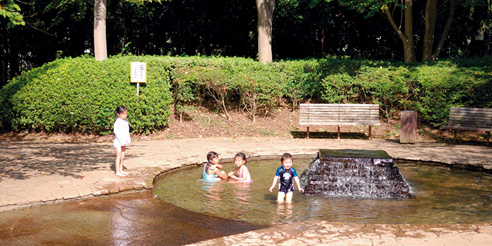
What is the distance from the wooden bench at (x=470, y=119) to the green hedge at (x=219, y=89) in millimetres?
1122

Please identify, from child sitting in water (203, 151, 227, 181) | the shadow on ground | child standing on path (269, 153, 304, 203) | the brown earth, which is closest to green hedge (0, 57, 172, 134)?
the brown earth

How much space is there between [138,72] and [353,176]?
7716mm

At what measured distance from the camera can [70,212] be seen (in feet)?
21.4

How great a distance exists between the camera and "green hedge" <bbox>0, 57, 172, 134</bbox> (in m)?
13.5

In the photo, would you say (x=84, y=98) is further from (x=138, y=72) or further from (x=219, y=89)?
(x=219, y=89)

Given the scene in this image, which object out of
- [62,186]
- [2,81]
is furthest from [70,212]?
[2,81]

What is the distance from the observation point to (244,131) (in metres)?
15.2

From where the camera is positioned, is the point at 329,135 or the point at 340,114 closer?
the point at 340,114

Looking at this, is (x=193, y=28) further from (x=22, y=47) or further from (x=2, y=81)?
(x=2, y=81)

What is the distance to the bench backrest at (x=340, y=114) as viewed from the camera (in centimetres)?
1442

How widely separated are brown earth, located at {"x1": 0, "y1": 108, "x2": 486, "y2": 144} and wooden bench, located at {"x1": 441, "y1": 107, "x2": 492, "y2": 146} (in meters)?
0.70

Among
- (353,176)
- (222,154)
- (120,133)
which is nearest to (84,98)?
(222,154)

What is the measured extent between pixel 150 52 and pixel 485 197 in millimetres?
18497

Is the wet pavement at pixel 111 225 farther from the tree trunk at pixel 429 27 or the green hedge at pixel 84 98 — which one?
the tree trunk at pixel 429 27
